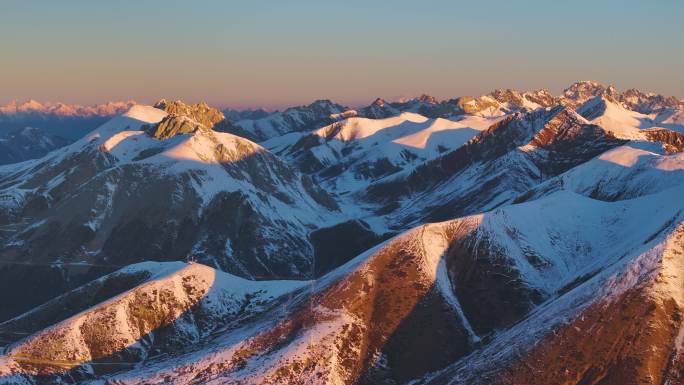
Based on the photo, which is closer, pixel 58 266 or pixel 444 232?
pixel 444 232

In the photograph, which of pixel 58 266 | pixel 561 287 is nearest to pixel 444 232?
pixel 561 287

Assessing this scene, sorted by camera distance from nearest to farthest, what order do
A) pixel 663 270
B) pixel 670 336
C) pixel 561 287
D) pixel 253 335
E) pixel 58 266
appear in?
pixel 670 336, pixel 663 270, pixel 253 335, pixel 561 287, pixel 58 266

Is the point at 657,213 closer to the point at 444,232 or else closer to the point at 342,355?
the point at 444,232

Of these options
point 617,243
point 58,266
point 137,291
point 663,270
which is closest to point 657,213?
point 617,243

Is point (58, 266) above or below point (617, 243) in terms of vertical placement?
below

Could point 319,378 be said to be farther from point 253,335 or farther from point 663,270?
point 663,270

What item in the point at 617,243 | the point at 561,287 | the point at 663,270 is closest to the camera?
the point at 663,270

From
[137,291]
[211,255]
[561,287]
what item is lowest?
[211,255]

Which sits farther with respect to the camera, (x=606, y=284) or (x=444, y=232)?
(x=444, y=232)

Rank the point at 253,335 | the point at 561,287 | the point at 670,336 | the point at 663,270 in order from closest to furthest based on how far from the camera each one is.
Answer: the point at 670,336
the point at 663,270
the point at 253,335
the point at 561,287
